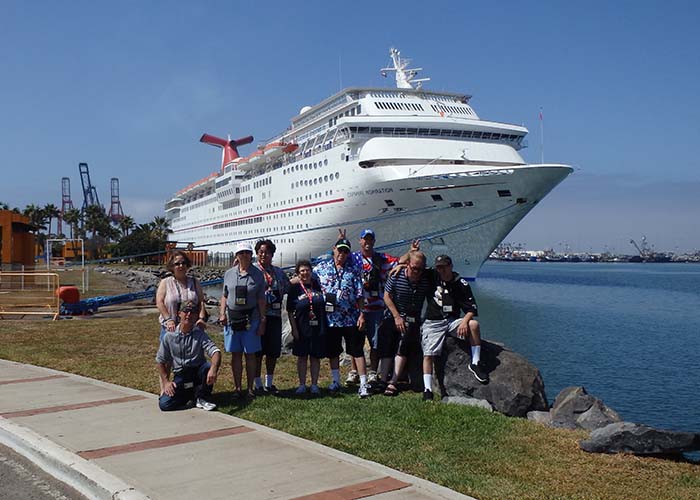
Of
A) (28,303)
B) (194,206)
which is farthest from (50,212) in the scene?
(28,303)

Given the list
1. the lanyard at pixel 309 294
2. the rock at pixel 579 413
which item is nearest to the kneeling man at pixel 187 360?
the lanyard at pixel 309 294

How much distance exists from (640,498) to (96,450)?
3.87 m

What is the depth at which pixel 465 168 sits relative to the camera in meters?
33.5

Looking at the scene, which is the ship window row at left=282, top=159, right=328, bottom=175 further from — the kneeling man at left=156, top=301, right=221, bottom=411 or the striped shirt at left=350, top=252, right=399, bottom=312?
the kneeling man at left=156, top=301, right=221, bottom=411

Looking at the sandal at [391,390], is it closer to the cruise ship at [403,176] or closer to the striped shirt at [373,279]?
the striped shirt at [373,279]

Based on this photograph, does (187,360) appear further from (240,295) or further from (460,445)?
A: (460,445)

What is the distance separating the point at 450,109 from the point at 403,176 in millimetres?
9420

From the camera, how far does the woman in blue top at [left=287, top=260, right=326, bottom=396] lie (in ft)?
23.7

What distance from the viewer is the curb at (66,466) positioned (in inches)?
165

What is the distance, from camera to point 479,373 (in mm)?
7039

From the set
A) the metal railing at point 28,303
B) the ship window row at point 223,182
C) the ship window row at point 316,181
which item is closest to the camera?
the metal railing at point 28,303

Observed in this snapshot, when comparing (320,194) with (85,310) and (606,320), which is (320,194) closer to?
(606,320)

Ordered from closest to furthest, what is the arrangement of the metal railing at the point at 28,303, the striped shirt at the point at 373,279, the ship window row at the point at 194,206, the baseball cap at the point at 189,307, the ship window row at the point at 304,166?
1. the baseball cap at the point at 189,307
2. the striped shirt at the point at 373,279
3. the metal railing at the point at 28,303
4. the ship window row at the point at 304,166
5. the ship window row at the point at 194,206

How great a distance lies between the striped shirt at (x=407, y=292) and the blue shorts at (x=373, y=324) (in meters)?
0.61
